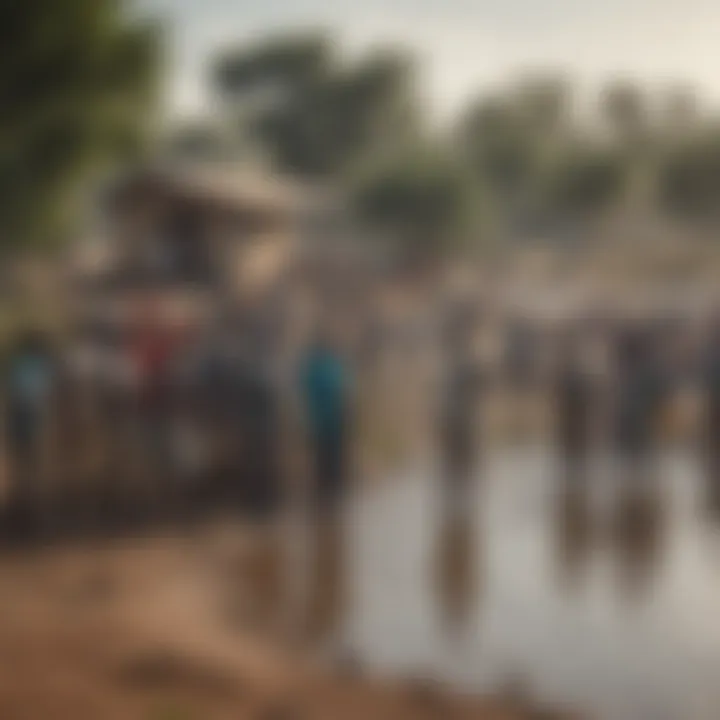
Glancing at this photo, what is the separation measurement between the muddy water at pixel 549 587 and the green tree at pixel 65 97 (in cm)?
65

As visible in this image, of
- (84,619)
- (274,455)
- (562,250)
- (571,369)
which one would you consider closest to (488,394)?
(571,369)

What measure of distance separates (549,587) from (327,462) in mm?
394

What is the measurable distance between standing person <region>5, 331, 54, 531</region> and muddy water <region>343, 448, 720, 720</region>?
55 cm

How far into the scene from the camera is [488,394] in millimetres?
1770

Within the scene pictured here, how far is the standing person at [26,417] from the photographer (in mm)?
1834

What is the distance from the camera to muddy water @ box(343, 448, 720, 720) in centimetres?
151

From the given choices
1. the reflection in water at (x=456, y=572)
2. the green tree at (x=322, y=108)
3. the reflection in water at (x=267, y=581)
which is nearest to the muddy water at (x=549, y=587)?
the reflection in water at (x=456, y=572)

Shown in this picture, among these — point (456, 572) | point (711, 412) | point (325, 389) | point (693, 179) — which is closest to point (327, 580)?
point (456, 572)

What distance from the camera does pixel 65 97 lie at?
1.71m

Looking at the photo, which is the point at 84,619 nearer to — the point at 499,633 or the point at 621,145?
the point at 499,633

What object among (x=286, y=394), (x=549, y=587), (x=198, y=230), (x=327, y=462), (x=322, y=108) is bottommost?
(x=549, y=587)

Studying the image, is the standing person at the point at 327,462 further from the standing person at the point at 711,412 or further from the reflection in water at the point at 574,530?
the standing person at the point at 711,412

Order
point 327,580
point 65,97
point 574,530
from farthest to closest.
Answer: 1. point 574,530
2. point 327,580
3. point 65,97

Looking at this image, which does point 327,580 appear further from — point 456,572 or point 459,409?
point 459,409
